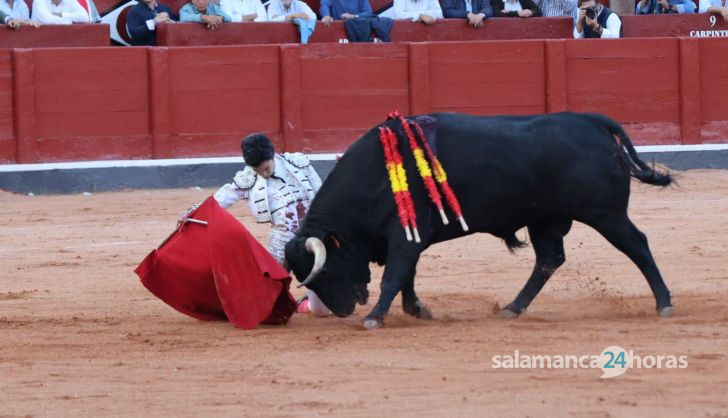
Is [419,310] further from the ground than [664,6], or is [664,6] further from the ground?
[664,6]

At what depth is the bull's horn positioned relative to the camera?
18.7 ft

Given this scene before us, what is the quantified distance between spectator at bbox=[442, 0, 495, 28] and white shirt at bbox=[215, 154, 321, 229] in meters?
6.77

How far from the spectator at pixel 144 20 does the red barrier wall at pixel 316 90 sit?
0.96ft

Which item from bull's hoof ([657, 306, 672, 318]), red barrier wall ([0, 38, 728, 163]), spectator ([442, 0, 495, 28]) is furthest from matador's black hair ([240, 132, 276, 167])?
spectator ([442, 0, 495, 28])

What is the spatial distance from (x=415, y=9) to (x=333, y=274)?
7107 mm

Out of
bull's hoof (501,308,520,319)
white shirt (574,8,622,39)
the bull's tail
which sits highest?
white shirt (574,8,622,39)

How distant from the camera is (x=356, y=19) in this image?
1216cm

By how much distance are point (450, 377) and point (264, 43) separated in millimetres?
7783

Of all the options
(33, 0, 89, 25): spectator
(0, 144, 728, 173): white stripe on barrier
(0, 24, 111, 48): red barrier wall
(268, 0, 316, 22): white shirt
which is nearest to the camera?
(0, 144, 728, 173): white stripe on barrier

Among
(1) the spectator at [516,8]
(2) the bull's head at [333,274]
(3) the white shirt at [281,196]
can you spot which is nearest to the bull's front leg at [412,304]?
(2) the bull's head at [333,274]

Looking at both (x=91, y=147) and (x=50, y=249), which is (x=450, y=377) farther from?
(x=91, y=147)

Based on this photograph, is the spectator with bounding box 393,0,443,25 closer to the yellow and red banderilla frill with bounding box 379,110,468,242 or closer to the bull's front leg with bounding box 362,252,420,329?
the yellow and red banderilla frill with bounding box 379,110,468,242

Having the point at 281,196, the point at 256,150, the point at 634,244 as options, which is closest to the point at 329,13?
the point at 281,196

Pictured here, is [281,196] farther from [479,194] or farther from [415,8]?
[415,8]
